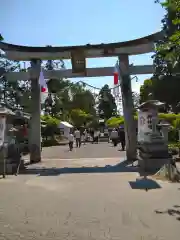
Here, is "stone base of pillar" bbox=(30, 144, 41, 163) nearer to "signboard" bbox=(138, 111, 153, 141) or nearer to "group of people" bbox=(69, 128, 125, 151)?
Result: "signboard" bbox=(138, 111, 153, 141)

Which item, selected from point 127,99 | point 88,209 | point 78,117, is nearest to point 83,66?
point 127,99

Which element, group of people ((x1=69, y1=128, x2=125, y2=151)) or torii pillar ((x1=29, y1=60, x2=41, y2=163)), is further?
group of people ((x1=69, y1=128, x2=125, y2=151))

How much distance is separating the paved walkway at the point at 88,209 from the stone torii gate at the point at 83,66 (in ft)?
21.4

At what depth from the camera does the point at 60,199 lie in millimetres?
8359

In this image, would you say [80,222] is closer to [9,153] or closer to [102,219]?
[102,219]

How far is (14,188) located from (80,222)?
415 cm

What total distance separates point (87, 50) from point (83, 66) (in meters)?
0.96

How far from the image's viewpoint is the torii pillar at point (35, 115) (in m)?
18.2

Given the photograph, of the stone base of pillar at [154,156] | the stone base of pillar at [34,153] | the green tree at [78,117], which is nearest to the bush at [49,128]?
the green tree at [78,117]

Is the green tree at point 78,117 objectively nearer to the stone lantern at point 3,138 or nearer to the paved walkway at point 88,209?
the stone lantern at point 3,138

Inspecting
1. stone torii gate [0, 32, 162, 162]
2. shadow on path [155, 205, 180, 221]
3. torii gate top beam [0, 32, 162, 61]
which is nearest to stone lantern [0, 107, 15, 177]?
stone torii gate [0, 32, 162, 162]

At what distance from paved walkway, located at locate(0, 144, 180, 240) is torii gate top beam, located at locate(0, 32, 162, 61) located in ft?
25.8

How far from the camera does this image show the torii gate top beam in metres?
17.1

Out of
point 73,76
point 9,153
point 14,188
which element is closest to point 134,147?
point 73,76
